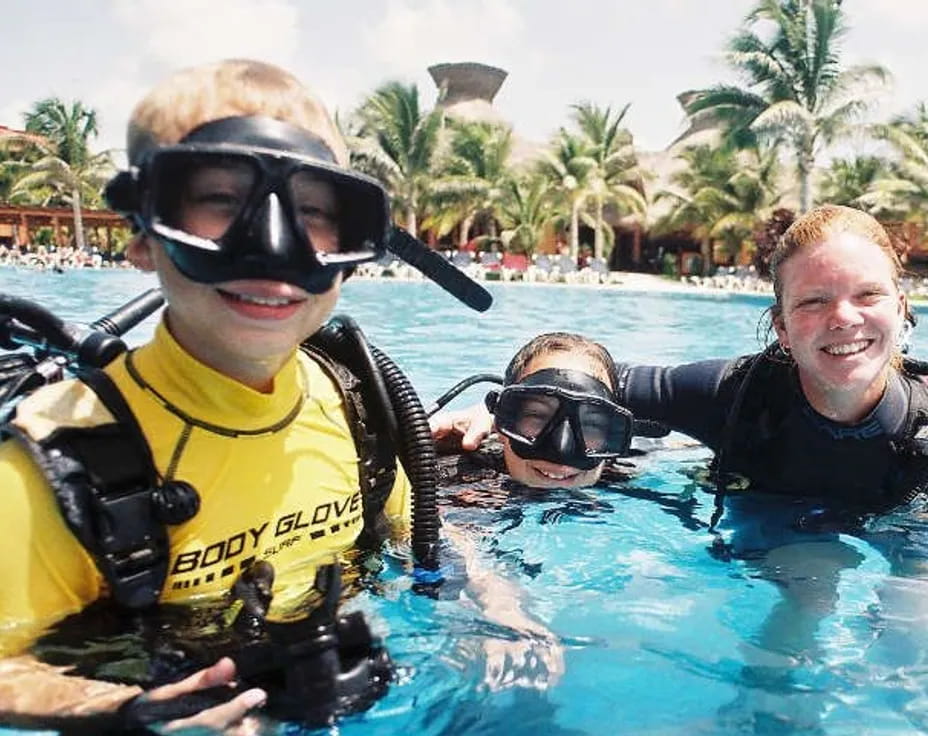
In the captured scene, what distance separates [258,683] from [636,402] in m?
2.29

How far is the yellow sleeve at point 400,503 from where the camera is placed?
7.72 ft

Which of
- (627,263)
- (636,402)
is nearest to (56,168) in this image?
(627,263)

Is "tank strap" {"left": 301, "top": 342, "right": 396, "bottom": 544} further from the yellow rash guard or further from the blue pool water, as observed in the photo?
the blue pool water

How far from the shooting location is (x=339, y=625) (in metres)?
1.50

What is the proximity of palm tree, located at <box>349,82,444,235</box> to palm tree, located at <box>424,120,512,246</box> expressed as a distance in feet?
2.27

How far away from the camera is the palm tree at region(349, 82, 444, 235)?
111ft

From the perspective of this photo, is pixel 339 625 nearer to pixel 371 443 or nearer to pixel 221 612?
pixel 221 612

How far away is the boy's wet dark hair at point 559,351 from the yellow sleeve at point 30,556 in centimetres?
212

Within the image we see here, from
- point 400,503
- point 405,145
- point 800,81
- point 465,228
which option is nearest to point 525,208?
point 465,228

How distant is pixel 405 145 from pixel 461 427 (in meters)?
31.5

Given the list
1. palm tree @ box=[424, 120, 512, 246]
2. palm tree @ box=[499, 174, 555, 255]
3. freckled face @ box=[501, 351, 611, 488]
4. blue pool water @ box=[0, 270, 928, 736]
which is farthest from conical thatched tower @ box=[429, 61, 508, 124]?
freckled face @ box=[501, 351, 611, 488]

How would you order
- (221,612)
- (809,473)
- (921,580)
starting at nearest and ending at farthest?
1. (221,612)
2. (921,580)
3. (809,473)

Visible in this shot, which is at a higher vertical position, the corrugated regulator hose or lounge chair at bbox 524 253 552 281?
the corrugated regulator hose

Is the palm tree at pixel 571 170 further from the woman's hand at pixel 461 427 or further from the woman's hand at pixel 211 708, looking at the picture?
the woman's hand at pixel 211 708
